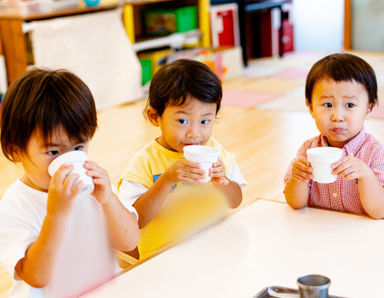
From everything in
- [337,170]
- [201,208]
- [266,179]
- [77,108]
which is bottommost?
[266,179]

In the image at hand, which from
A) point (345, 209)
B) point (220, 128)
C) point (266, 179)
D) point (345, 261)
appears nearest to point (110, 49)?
point (220, 128)

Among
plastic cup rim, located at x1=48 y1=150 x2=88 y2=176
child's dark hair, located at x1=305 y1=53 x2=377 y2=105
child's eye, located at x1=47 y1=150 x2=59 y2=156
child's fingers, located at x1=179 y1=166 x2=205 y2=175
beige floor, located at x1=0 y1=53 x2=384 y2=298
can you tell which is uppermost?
child's dark hair, located at x1=305 y1=53 x2=377 y2=105

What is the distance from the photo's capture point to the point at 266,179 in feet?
9.57

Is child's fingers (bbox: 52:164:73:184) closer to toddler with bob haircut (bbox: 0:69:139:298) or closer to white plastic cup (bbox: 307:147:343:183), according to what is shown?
toddler with bob haircut (bbox: 0:69:139:298)

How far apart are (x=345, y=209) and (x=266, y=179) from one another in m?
1.51

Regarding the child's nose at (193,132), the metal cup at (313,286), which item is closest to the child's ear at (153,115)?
the child's nose at (193,132)

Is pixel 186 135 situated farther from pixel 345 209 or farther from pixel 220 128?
pixel 220 128

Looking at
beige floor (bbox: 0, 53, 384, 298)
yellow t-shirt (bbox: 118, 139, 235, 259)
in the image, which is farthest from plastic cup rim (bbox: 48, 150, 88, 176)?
beige floor (bbox: 0, 53, 384, 298)

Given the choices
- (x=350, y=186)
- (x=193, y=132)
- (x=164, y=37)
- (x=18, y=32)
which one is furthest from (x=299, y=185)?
(x=164, y=37)

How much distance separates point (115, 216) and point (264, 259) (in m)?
0.29

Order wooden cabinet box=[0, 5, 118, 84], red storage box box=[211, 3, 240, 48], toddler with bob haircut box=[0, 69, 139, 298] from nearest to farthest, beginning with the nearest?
toddler with bob haircut box=[0, 69, 139, 298] → wooden cabinet box=[0, 5, 118, 84] → red storage box box=[211, 3, 240, 48]

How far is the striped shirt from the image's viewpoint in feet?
4.55

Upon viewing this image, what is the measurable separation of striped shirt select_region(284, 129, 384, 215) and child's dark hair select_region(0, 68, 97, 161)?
544 millimetres

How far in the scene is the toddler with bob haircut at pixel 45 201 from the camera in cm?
105
